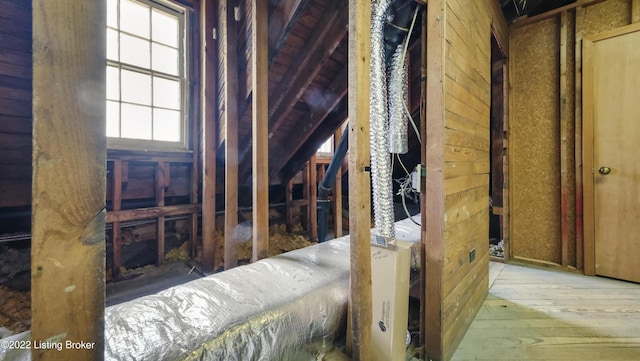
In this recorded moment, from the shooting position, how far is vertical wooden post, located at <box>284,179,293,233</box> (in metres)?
3.32

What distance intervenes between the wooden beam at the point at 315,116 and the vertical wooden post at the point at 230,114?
0.71 meters

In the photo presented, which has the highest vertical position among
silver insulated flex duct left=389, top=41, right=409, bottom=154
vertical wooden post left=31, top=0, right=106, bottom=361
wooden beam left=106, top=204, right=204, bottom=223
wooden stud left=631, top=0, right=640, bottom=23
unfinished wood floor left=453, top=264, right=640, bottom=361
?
wooden stud left=631, top=0, right=640, bottom=23

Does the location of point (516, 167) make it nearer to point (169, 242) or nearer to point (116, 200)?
point (169, 242)

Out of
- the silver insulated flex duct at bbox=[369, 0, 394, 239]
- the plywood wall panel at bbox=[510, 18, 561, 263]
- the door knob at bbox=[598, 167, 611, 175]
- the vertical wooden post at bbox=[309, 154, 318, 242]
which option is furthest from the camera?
the vertical wooden post at bbox=[309, 154, 318, 242]

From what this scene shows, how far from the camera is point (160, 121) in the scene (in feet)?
7.93

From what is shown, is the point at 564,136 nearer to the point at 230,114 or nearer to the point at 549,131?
the point at 549,131

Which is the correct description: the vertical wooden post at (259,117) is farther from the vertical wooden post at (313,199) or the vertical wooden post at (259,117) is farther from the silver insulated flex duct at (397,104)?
the vertical wooden post at (313,199)

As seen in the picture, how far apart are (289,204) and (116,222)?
1748 millimetres

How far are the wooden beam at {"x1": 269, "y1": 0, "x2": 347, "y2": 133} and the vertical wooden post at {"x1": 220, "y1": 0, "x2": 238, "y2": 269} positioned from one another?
1.18 feet

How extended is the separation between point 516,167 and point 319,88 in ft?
6.64

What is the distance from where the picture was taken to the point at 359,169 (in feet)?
2.90

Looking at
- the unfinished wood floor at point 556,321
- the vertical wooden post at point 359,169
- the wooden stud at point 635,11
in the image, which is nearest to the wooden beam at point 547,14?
the wooden stud at point 635,11

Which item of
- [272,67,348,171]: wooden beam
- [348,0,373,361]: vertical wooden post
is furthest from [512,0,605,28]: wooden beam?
[348,0,373,361]: vertical wooden post

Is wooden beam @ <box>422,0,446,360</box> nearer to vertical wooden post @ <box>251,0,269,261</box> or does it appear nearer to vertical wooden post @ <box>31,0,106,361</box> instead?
vertical wooden post @ <box>251,0,269,261</box>
